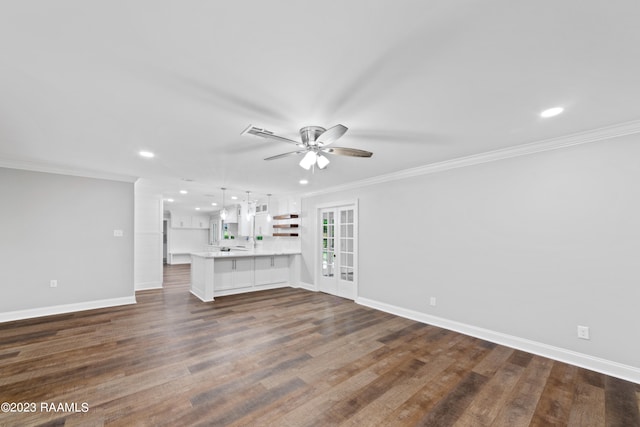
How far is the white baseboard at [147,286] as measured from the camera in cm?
649

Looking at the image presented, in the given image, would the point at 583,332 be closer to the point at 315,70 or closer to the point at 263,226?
the point at 315,70

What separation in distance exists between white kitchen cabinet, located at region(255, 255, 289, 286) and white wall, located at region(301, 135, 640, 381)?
3051 millimetres

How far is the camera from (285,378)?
8.55 ft

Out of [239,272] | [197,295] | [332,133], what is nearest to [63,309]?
[197,295]

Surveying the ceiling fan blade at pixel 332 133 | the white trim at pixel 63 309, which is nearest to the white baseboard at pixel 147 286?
the white trim at pixel 63 309

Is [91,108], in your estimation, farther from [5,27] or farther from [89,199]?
[89,199]

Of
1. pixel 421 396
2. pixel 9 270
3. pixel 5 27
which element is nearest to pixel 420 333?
pixel 421 396

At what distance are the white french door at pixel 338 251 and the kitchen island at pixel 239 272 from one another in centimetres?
94

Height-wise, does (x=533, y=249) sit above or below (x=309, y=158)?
below

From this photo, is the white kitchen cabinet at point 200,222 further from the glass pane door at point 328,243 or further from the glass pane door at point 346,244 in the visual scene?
the glass pane door at point 346,244

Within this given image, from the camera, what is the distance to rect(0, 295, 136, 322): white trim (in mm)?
4215

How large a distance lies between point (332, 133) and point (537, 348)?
3.53m

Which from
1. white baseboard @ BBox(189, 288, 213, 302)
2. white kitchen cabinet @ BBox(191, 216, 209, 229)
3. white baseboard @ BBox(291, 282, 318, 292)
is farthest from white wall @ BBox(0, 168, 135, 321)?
white kitchen cabinet @ BBox(191, 216, 209, 229)

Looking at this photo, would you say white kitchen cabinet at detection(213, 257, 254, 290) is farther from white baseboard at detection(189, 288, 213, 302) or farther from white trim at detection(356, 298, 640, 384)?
white trim at detection(356, 298, 640, 384)
